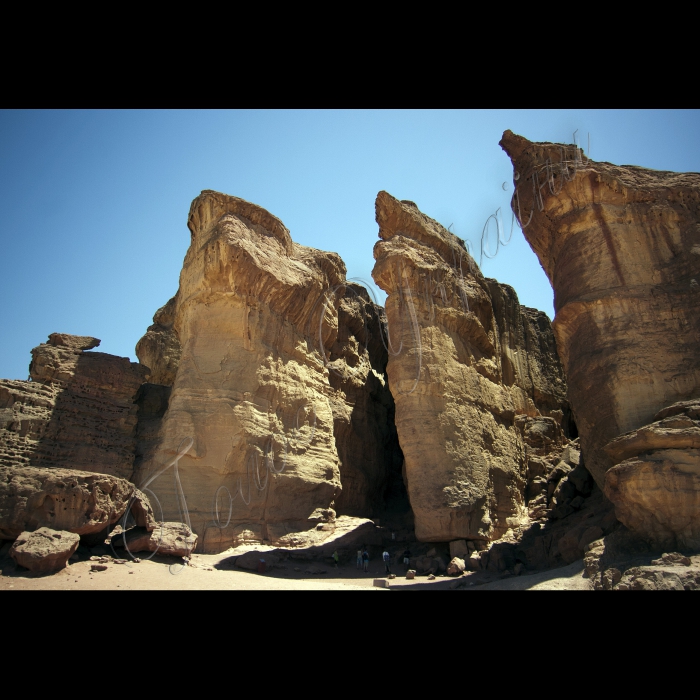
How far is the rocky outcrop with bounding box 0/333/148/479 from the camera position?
1458cm

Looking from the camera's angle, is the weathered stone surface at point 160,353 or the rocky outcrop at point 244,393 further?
the weathered stone surface at point 160,353

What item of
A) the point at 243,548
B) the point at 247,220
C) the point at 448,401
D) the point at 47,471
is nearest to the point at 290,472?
the point at 243,548

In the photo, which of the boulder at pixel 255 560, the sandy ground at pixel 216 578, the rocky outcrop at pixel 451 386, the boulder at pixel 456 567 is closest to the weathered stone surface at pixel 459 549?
the rocky outcrop at pixel 451 386

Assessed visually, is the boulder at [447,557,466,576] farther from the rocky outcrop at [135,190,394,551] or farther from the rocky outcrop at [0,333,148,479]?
the rocky outcrop at [0,333,148,479]

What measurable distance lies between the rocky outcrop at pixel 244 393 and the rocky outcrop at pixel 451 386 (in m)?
3.28

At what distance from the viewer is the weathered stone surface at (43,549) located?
31.0 ft

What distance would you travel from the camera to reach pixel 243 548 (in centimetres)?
1438

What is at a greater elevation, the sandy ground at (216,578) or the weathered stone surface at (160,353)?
the weathered stone surface at (160,353)

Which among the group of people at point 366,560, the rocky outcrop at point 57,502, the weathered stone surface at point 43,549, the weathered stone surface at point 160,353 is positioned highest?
the weathered stone surface at point 160,353

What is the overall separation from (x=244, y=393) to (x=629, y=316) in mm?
10248

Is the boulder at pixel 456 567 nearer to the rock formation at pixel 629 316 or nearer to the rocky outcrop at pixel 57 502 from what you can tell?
the rock formation at pixel 629 316

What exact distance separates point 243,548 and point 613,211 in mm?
12591

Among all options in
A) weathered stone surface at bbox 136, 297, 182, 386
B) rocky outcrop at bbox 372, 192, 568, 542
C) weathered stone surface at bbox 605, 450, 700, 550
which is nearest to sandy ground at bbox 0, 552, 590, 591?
weathered stone surface at bbox 605, 450, 700, 550

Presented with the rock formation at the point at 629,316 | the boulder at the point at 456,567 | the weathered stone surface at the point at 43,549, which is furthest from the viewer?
the boulder at the point at 456,567
